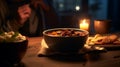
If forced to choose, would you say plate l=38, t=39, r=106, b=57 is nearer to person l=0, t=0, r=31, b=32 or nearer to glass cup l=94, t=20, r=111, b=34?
glass cup l=94, t=20, r=111, b=34

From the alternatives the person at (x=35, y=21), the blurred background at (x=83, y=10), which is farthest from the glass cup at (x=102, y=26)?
the blurred background at (x=83, y=10)

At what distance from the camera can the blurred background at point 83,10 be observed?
351cm

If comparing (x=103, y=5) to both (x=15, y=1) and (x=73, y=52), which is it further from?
(x=73, y=52)

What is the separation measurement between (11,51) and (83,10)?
2698 mm

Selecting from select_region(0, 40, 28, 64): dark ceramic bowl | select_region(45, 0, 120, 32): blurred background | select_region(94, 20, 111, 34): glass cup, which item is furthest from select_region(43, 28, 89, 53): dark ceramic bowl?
select_region(45, 0, 120, 32): blurred background

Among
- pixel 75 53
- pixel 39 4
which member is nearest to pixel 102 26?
pixel 75 53

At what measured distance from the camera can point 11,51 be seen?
1.19 meters

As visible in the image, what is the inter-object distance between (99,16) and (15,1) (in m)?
2.11

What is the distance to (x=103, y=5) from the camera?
13.9 feet

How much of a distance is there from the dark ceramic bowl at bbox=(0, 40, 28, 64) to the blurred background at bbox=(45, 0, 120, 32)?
1.96m

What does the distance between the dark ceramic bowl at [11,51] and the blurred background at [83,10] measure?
6.42 ft

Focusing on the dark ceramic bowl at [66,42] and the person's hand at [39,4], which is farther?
the person's hand at [39,4]

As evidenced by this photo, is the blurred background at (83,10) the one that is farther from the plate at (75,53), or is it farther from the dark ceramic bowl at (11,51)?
the dark ceramic bowl at (11,51)

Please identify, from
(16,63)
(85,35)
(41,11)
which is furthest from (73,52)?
(41,11)
